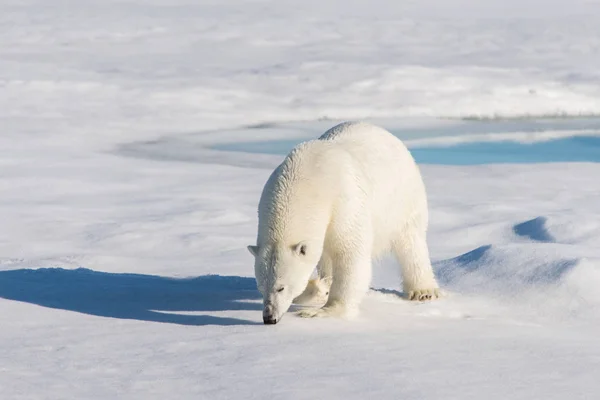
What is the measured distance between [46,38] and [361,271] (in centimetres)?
1699

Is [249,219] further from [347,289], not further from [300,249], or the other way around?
[300,249]

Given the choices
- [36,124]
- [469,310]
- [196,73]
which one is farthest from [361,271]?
[196,73]

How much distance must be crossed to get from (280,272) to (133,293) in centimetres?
93

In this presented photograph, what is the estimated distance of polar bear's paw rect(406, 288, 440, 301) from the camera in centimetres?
473

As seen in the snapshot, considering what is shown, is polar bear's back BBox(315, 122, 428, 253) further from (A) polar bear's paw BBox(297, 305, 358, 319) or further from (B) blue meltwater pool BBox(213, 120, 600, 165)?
(B) blue meltwater pool BBox(213, 120, 600, 165)

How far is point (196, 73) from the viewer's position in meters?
15.6

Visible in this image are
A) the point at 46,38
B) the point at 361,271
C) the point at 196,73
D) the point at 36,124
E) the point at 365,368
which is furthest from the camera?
the point at 46,38

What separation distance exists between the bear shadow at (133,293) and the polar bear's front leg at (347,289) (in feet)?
1.11

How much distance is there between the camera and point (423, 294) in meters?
4.73

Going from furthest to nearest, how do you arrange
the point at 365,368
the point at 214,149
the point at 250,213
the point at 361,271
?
1. the point at 214,149
2. the point at 250,213
3. the point at 361,271
4. the point at 365,368

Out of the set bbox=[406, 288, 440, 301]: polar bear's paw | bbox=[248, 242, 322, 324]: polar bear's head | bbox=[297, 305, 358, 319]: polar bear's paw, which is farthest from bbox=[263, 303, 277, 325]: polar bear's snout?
bbox=[406, 288, 440, 301]: polar bear's paw

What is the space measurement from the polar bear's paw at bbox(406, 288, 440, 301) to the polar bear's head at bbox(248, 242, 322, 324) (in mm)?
1008

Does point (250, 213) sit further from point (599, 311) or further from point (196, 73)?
point (196, 73)

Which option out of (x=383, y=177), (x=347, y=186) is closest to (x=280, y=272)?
(x=347, y=186)
